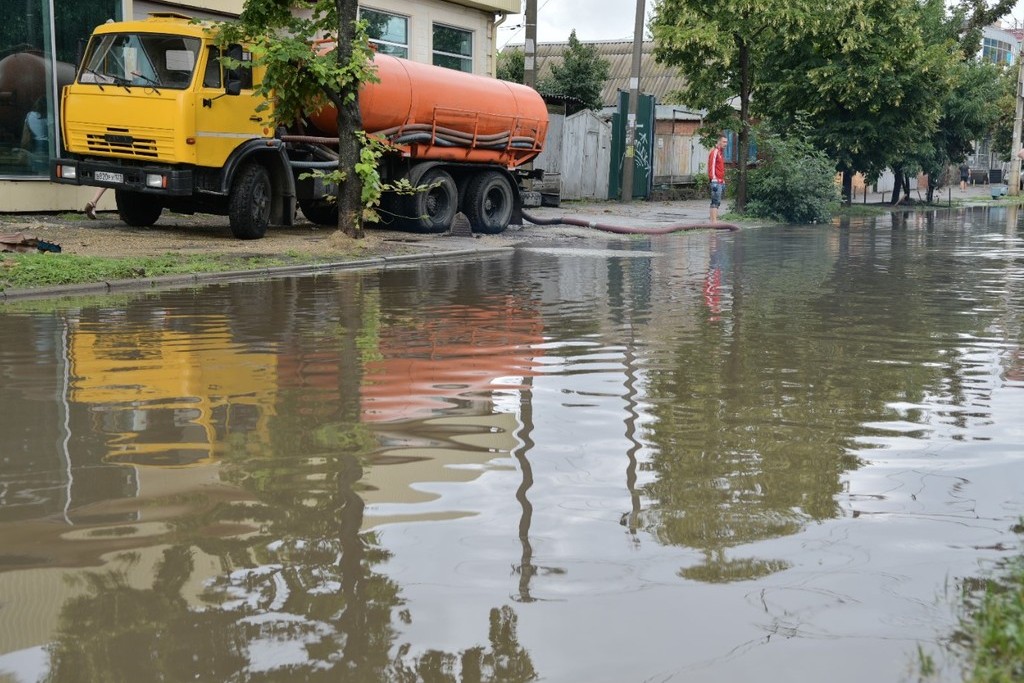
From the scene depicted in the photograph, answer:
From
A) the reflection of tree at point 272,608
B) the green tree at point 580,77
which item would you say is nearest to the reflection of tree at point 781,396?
the reflection of tree at point 272,608

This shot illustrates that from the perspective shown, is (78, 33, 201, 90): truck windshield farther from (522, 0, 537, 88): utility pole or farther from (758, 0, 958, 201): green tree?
(758, 0, 958, 201): green tree

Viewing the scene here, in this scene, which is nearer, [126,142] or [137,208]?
[126,142]

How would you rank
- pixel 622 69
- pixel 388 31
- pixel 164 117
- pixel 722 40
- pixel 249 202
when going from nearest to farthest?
1. pixel 164 117
2. pixel 249 202
3. pixel 388 31
4. pixel 722 40
5. pixel 622 69

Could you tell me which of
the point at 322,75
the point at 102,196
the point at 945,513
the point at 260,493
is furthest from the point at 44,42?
the point at 945,513

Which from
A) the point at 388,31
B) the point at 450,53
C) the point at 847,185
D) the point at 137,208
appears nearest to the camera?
the point at 137,208

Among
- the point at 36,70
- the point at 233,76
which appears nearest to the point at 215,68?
the point at 233,76

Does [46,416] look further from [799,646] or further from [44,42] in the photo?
[44,42]

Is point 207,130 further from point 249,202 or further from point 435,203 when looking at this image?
point 435,203

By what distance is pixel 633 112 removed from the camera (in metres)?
32.2

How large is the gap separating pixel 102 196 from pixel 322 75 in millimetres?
5765

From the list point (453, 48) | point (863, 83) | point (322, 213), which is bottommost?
point (322, 213)

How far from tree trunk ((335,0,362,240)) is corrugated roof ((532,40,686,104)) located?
33094 millimetres

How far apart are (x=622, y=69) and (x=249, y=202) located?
37.2m

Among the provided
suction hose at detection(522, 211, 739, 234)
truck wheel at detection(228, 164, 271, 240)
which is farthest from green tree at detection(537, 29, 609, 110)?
truck wheel at detection(228, 164, 271, 240)
